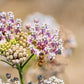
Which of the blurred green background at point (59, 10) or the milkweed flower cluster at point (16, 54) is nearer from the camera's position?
the milkweed flower cluster at point (16, 54)

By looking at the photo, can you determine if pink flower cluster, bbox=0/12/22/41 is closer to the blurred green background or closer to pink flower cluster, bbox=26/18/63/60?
pink flower cluster, bbox=26/18/63/60

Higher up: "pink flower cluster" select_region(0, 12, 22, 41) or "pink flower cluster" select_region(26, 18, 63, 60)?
"pink flower cluster" select_region(0, 12, 22, 41)

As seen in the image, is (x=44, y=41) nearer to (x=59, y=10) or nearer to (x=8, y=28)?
(x=8, y=28)

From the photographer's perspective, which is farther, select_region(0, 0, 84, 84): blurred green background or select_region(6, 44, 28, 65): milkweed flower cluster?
select_region(0, 0, 84, 84): blurred green background

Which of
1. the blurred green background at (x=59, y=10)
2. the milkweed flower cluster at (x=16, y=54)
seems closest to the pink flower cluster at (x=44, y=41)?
the milkweed flower cluster at (x=16, y=54)

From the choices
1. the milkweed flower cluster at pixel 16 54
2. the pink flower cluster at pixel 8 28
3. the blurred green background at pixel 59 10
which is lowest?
the milkweed flower cluster at pixel 16 54

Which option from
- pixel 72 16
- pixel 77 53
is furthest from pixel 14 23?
pixel 72 16

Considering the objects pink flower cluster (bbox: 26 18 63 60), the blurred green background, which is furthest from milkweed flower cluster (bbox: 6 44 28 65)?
the blurred green background

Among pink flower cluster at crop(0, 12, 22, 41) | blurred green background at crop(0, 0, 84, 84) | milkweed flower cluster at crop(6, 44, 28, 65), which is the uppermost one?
blurred green background at crop(0, 0, 84, 84)

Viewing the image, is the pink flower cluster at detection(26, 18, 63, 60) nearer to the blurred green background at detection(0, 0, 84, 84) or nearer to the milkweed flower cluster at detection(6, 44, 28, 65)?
the milkweed flower cluster at detection(6, 44, 28, 65)

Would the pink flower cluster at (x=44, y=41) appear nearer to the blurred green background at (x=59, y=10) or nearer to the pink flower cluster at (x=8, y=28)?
the pink flower cluster at (x=8, y=28)

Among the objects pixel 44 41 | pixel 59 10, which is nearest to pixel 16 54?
pixel 44 41
